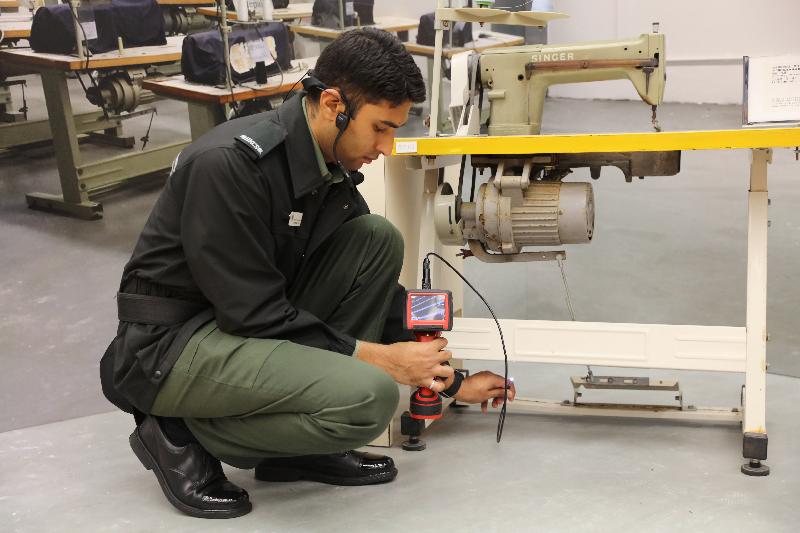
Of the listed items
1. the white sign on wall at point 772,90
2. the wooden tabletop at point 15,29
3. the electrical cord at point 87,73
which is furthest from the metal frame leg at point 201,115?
the white sign on wall at point 772,90

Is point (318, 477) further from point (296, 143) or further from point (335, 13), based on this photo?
point (335, 13)

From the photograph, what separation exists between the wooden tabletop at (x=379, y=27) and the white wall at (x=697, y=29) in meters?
0.04

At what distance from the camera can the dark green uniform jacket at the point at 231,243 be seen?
185 centimetres

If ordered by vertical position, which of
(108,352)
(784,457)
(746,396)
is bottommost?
(784,457)

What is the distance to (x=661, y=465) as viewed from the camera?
7.32 ft

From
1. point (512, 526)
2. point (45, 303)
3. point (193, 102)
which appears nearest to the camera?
A: point (512, 526)

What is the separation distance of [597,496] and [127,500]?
1.02 m

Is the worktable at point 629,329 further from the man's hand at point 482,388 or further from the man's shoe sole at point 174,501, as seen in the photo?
the man's shoe sole at point 174,501

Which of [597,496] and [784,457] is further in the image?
[784,457]

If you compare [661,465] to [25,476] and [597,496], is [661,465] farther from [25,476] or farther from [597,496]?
[25,476]

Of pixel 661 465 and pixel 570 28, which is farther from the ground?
pixel 570 28

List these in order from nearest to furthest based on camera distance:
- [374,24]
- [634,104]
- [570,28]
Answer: [374,24] < [570,28] < [634,104]

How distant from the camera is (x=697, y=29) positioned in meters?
4.63

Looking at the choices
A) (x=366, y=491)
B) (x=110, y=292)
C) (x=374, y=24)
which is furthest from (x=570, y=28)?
(x=366, y=491)
